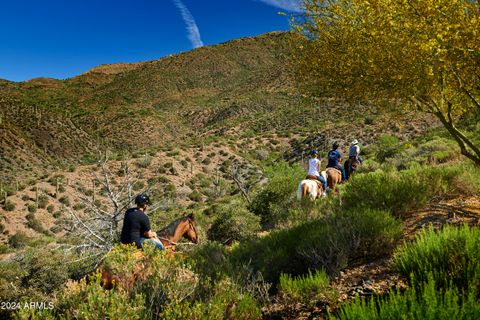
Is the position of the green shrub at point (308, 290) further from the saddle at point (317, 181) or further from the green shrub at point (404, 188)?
the saddle at point (317, 181)

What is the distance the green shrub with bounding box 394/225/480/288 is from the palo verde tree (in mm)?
2666

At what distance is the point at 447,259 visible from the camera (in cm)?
461

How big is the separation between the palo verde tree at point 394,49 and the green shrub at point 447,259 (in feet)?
8.75

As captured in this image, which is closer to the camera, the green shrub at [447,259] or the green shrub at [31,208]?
the green shrub at [447,259]

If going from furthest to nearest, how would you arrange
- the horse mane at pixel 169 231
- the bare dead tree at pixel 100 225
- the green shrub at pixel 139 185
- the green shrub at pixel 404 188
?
the green shrub at pixel 139 185, the bare dead tree at pixel 100 225, the horse mane at pixel 169 231, the green shrub at pixel 404 188

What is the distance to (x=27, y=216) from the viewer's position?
102 feet

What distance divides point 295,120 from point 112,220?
4935 centimetres

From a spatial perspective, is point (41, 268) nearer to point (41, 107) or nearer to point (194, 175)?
point (194, 175)

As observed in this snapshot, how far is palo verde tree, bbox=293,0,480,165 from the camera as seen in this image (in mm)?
6055

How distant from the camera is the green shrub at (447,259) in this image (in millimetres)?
4258

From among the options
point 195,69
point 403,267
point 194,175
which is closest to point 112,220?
point 403,267

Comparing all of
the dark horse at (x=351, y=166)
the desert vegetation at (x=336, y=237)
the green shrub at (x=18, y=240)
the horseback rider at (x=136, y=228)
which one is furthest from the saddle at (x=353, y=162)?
the green shrub at (x=18, y=240)

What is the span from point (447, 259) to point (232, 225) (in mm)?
12812

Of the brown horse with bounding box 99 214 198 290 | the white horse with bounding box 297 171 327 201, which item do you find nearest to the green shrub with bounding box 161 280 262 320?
the brown horse with bounding box 99 214 198 290
